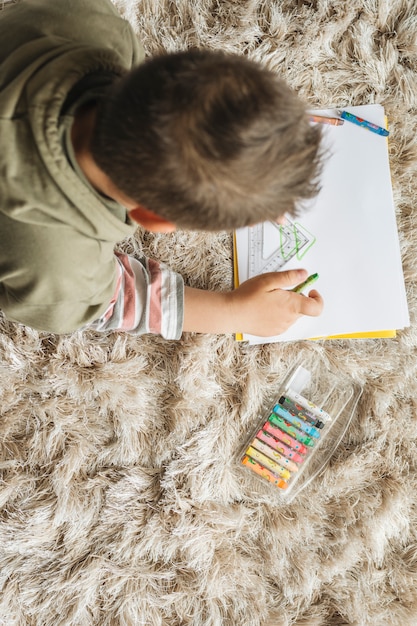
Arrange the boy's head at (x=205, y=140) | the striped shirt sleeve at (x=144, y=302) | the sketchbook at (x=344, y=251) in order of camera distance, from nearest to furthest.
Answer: the boy's head at (x=205, y=140) < the striped shirt sleeve at (x=144, y=302) < the sketchbook at (x=344, y=251)

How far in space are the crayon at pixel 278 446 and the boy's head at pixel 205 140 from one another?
437 millimetres

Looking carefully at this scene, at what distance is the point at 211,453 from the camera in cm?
78

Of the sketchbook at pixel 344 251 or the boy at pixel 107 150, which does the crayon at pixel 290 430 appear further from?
the boy at pixel 107 150

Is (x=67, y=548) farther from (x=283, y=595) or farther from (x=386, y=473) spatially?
(x=386, y=473)

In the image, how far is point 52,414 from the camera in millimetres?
769

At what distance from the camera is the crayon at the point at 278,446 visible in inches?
30.9

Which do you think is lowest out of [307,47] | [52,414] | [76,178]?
[52,414]

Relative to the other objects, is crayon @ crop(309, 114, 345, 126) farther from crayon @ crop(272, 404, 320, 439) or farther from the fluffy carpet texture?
crayon @ crop(272, 404, 320, 439)

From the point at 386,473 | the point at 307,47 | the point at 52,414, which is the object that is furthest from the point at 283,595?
the point at 307,47

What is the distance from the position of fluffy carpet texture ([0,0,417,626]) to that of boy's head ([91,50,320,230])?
0.38 metres

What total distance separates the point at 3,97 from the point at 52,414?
1.50ft

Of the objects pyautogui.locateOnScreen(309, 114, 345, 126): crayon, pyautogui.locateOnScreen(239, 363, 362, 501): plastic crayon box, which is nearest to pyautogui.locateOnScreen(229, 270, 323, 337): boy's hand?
pyautogui.locateOnScreen(239, 363, 362, 501): plastic crayon box

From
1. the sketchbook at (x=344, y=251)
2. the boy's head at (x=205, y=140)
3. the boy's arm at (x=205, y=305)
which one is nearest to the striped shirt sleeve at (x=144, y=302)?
the boy's arm at (x=205, y=305)

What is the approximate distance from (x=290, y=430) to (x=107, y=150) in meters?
0.52
